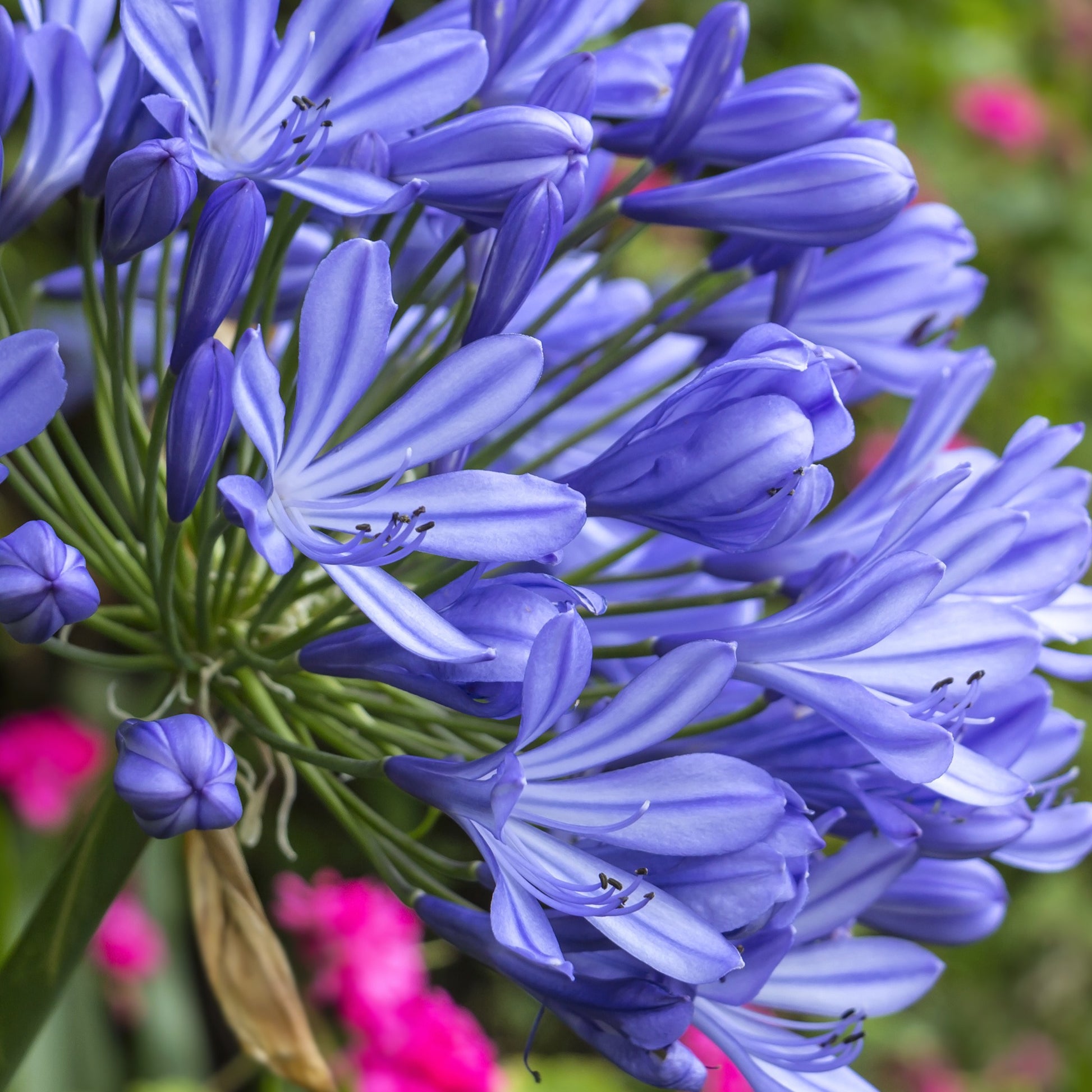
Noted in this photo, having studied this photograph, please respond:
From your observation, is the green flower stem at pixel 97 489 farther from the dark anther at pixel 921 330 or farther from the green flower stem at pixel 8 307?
the dark anther at pixel 921 330

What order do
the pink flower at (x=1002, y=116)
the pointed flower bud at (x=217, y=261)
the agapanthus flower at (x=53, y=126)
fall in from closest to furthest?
the pointed flower bud at (x=217, y=261) → the agapanthus flower at (x=53, y=126) → the pink flower at (x=1002, y=116)

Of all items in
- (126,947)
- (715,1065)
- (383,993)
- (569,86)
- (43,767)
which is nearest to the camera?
(569,86)

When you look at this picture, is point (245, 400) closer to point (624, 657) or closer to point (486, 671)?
point (486, 671)

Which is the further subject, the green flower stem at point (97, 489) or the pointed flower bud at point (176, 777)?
the green flower stem at point (97, 489)

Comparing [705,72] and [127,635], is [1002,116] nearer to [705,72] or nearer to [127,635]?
[705,72]

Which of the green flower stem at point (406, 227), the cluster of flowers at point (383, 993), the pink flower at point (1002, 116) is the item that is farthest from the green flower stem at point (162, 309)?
the pink flower at point (1002, 116)

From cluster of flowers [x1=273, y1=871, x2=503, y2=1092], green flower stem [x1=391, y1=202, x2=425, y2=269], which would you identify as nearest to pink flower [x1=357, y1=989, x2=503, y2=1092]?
cluster of flowers [x1=273, y1=871, x2=503, y2=1092]

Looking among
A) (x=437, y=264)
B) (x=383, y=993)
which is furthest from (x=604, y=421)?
(x=383, y=993)

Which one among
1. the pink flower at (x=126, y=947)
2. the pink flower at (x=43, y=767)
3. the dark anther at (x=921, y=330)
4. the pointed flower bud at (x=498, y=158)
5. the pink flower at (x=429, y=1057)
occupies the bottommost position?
the pink flower at (x=126, y=947)
